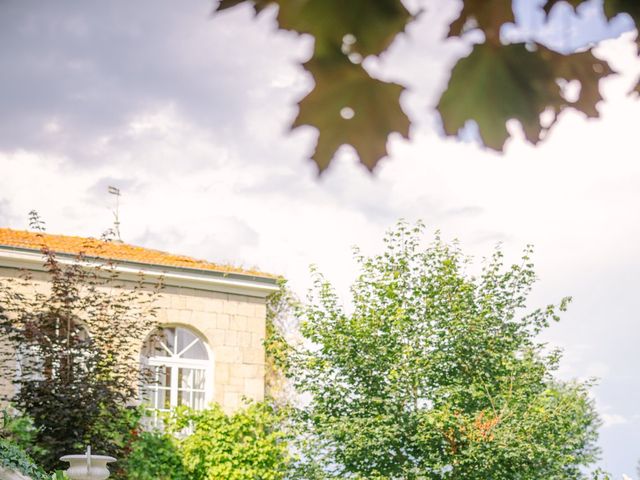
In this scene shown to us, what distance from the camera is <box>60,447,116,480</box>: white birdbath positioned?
28.3 feet

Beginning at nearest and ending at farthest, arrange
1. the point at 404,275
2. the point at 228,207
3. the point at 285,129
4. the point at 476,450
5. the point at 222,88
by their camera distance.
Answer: the point at 285,129 → the point at 222,88 → the point at 476,450 → the point at 228,207 → the point at 404,275

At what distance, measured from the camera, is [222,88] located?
1272 millimetres

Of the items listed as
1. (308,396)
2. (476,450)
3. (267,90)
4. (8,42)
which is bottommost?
(267,90)

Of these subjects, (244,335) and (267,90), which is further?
(244,335)

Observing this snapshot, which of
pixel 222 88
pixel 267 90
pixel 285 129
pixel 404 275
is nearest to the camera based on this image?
pixel 285 129

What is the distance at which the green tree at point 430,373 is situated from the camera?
11.5 meters

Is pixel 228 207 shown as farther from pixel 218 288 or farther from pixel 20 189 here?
pixel 20 189

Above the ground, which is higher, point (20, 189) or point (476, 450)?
point (20, 189)

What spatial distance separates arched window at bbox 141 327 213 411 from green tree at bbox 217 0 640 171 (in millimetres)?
12073

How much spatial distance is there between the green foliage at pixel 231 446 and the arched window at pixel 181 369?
954mm

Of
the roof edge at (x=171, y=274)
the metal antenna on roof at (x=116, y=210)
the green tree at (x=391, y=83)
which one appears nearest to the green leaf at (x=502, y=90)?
the green tree at (x=391, y=83)

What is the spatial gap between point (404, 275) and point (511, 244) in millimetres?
1709

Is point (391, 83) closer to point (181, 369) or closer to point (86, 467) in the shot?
point (86, 467)

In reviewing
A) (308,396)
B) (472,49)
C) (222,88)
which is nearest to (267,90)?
(222,88)
